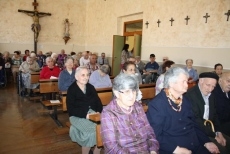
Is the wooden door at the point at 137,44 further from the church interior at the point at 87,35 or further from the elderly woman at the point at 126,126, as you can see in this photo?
the elderly woman at the point at 126,126

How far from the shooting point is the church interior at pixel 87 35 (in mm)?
3678

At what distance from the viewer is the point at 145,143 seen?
183cm

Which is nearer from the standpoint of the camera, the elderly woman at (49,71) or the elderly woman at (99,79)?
the elderly woman at (99,79)

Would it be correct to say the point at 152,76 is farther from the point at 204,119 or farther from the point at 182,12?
the point at 204,119

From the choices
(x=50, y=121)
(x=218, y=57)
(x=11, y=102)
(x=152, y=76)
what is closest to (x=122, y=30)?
(x=152, y=76)

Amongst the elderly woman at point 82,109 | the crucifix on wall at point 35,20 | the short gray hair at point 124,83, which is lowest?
the elderly woman at point 82,109

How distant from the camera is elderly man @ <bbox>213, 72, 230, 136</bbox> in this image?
2704 mm

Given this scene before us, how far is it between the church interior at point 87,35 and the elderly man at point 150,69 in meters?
0.27

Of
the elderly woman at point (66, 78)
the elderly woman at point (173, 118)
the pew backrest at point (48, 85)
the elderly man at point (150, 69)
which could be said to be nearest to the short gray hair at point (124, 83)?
the elderly woman at point (173, 118)

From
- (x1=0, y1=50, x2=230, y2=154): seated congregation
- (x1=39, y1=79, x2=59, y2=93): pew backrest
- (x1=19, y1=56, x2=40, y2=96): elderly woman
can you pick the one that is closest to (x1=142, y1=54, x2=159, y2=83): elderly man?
(x1=19, y1=56, x2=40, y2=96): elderly woman

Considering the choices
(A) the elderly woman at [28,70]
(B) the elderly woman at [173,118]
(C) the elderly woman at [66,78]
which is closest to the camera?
(B) the elderly woman at [173,118]

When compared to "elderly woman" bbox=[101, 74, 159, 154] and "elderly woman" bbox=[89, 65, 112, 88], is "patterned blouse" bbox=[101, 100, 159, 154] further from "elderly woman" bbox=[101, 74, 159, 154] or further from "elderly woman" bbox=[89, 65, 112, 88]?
"elderly woman" bbox=[89, 65, 112, 88]

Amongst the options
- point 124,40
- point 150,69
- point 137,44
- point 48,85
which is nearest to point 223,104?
point 48,85

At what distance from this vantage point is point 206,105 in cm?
246
